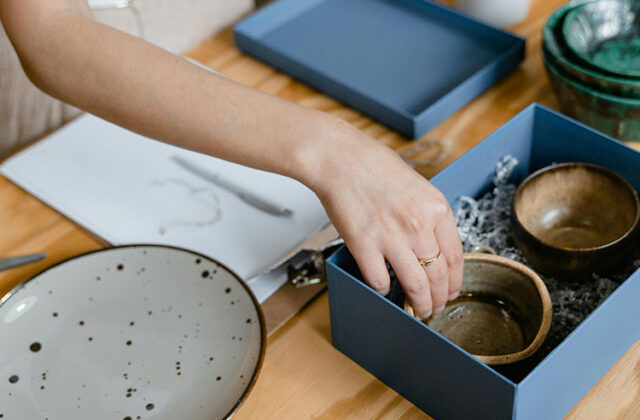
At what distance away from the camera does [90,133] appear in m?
0.96

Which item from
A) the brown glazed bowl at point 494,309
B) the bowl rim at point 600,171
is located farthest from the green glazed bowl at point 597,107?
the brown glazed bowl at point 494,309

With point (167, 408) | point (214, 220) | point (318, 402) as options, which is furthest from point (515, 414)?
point (214, 220)

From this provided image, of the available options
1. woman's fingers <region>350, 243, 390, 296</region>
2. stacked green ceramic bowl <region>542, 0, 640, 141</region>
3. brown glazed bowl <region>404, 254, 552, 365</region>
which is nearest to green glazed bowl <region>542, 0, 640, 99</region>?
stacked green ceramic bowl <region>542, 0, 640, 141</region>

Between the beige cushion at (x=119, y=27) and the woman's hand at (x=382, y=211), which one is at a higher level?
the woman's hand at (x=382, y=211)

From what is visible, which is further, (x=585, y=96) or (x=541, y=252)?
(x=585, y=96)

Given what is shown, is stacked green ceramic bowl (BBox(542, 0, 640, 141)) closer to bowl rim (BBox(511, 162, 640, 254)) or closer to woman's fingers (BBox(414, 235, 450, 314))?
bowl rim (BBox(511, 162, 640, 254))

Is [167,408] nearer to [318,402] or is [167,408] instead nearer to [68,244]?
[318,402]

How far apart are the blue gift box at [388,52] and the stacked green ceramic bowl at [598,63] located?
0.08 meters

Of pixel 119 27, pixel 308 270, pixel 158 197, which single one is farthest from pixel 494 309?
pixel 119 27

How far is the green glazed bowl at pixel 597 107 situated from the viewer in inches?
32.8

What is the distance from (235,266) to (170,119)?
18cm

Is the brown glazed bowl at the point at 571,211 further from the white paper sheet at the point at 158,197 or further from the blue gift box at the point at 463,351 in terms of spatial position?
the white paper sheet at the point at 158,197

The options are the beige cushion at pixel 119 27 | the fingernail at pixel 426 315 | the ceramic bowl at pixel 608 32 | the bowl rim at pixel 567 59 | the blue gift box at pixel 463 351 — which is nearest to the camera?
the blue gift box at pixel 463 351

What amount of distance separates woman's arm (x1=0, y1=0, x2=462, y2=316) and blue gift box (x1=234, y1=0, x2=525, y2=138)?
29 cm
